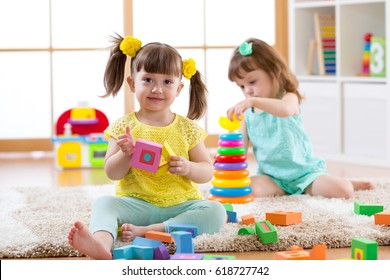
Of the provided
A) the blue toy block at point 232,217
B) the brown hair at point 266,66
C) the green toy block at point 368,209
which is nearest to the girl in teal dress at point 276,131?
the brown hair at point 266,66

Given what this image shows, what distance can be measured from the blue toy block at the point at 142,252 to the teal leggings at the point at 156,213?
162 mm

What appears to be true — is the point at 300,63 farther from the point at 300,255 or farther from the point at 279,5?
the point at 300,255

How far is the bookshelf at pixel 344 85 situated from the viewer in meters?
3.38

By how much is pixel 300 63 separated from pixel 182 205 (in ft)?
6.55

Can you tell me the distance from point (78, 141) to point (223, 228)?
1.65 m

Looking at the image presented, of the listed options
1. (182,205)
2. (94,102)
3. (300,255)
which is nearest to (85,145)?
(94,102)

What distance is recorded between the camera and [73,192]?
2.64 meters

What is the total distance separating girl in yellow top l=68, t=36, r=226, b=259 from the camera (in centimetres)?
188

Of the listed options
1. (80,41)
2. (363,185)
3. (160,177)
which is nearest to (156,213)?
(160,177)

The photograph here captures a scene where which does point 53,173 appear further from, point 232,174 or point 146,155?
point 146,155

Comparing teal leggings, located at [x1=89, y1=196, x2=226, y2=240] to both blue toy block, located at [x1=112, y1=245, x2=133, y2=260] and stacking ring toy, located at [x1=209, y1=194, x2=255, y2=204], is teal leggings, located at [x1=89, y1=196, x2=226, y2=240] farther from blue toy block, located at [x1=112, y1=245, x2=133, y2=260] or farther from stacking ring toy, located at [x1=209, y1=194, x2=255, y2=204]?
stacking ring toy, located at [x1=209, y1=194, x2=255, y2=204]

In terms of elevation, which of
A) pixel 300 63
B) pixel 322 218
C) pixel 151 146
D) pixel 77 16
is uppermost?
pixel 77 16

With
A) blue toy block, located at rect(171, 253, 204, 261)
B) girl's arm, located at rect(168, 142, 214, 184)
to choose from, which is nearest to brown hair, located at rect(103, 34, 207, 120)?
girl's arm, located at rect(168, 142, 214, 184)

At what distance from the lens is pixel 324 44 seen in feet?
12.3
